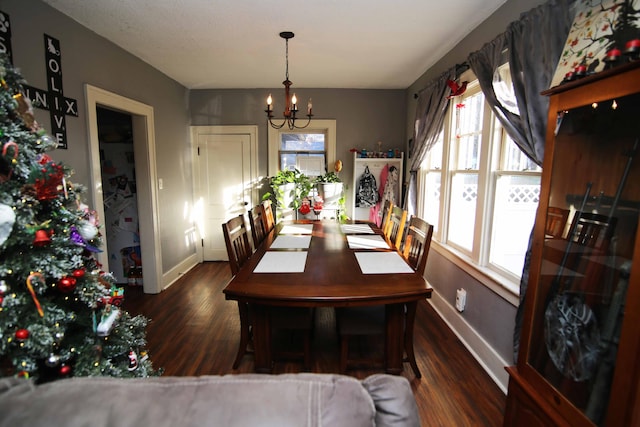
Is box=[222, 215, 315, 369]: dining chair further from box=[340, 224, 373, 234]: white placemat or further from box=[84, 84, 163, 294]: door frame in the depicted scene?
box=[84, 84, 163, 294]: door frame

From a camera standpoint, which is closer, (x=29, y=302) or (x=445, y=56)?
(x=29, y=302)

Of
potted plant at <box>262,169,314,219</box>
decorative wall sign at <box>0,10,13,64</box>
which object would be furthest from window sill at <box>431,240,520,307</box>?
decorative wall sign at <box>0,10,13,64</box>

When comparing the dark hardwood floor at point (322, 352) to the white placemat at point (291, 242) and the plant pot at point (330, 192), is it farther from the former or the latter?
the plant pot at point (330, 192)

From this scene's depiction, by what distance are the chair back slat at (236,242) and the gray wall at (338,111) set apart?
2.27m

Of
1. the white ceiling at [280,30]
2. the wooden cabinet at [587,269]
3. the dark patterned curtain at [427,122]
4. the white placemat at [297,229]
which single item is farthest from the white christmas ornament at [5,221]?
the dark patterned curtain at [427,122]

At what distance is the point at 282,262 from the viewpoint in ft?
6.70

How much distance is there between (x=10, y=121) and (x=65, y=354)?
850mm

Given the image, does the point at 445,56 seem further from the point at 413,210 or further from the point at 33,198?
the point at 33,198

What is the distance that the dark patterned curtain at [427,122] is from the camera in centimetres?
286

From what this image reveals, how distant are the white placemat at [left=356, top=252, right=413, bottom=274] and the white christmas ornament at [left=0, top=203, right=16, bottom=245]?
157 centimetres

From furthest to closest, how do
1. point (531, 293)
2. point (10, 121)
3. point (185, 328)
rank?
point (185, 328) → point (531, 293) → point (10, 121)

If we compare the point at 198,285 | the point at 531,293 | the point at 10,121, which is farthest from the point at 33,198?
the point at 198,285

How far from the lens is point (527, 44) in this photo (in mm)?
1657

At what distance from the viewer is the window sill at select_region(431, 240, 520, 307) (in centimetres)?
187
